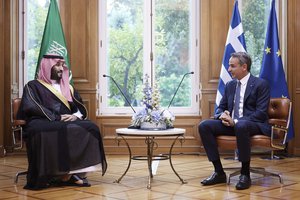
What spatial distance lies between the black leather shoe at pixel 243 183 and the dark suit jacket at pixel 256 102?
0.41 metres

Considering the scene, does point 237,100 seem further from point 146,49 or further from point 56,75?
point 146,49

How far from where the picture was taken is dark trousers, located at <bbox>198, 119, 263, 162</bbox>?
3.69 metres

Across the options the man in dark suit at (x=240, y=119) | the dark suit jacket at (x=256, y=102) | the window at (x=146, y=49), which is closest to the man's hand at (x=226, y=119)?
the man in dark suit at (x=240, y=119)

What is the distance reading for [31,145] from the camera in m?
3.80

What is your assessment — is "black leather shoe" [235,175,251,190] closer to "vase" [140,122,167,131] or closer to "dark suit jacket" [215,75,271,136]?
"dark suit jacket" [215,75,271,136]

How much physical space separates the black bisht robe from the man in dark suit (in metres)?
0.91

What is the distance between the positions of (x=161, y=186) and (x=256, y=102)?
42.2 inches

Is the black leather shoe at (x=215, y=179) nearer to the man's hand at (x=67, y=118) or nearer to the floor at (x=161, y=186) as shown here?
the floor at (x=161, y=186)

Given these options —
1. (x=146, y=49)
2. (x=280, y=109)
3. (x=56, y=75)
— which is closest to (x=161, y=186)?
(x=280, y=109)

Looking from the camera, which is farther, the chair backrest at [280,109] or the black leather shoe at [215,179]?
the chair backrest at [280,109]

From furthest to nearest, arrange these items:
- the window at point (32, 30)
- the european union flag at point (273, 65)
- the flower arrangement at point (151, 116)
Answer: the window at point (32, 30)
the european union flag at point (273, 65)
the flower arrangement at point (151, 116)

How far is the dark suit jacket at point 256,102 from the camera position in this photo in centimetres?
A: 392

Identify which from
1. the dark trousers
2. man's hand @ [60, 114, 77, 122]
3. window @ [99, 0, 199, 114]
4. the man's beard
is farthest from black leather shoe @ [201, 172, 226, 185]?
window @ [99, 0, 199, 114]

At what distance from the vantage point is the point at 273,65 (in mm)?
5582
